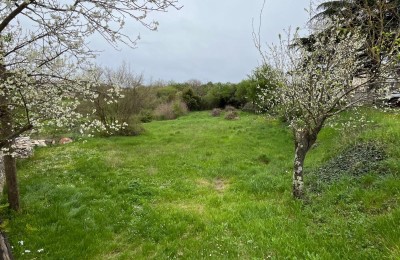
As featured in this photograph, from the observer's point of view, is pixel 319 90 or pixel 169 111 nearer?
pixel 319 90

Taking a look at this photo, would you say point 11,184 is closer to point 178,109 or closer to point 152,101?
point 152,101

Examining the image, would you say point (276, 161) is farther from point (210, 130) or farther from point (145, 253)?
point (210, 130)

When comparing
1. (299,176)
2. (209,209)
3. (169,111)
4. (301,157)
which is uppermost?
(169,111)

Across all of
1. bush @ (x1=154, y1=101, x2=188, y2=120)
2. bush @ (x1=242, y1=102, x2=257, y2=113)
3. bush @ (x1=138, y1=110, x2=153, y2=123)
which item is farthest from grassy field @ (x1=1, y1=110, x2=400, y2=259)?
bush @ (x1=154, y1=101, x2=188, y2=120)

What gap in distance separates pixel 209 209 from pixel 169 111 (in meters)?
31.8

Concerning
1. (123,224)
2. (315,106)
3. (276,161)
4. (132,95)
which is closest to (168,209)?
(123,224)

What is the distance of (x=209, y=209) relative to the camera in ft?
27.7

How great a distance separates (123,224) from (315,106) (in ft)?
19.5

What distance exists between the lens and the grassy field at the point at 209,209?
19.2ft

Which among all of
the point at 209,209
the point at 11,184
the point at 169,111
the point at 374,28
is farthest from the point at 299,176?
the point at 169,111

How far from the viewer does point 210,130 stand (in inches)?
965

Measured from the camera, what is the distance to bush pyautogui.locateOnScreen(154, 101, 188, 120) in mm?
38941

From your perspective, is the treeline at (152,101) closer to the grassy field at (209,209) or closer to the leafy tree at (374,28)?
the grassy field at (209,209)

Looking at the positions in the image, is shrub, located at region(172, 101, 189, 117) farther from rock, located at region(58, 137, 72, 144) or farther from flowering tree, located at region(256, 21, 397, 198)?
flowering tree, located at region(256, 21, 397, 198)
